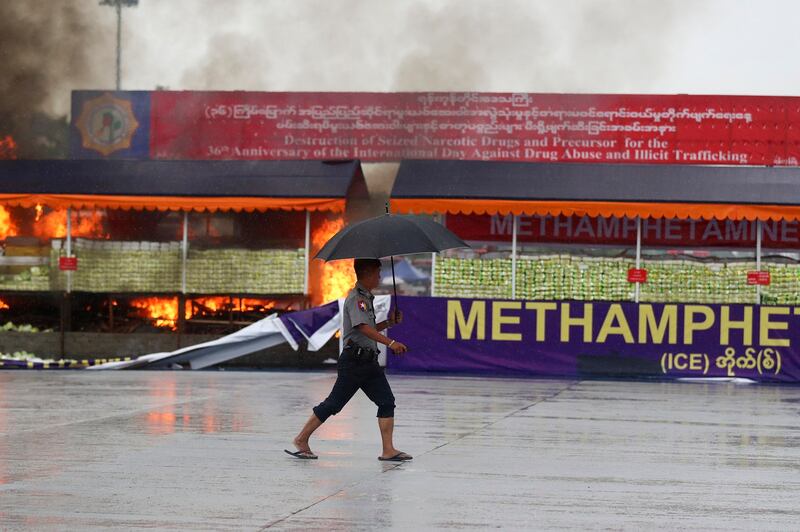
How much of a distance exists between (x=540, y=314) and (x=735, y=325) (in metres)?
2.98

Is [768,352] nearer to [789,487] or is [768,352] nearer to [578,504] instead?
[789,487]

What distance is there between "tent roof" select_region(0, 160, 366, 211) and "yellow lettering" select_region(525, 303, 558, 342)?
3557 mm

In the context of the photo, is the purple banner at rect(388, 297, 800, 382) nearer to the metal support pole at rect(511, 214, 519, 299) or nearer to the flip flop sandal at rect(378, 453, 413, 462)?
the metal support pole at rect(511, 214, 519, 299)

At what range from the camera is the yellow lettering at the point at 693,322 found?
2036 cm

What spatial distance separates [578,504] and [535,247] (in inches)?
565

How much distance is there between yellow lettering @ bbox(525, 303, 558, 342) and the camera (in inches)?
815

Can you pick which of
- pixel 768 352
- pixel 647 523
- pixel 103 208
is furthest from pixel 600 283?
pixel 647 523

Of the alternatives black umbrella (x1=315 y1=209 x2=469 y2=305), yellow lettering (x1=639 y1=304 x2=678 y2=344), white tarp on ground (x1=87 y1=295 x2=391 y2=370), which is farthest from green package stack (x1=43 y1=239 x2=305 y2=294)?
black umbrella (x1=315 y1=209 x2=469 y2=305)

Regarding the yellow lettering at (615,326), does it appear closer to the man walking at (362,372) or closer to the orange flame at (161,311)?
the orange flame at (161,311)

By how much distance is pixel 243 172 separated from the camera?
22.2m

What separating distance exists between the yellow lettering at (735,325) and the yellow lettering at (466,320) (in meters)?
3.66

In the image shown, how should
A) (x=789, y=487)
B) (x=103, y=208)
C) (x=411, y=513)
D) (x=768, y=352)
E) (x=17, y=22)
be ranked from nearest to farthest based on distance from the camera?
1. (x=411, y=513)
2. (x=789, y=487)
3. (x=768, y=352)
4. (x=103, y=208)
5. (x=17, y=22)

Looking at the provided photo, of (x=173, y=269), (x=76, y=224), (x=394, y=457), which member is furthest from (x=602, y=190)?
(x=394, y=457)

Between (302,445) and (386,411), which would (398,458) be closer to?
(386,411)
